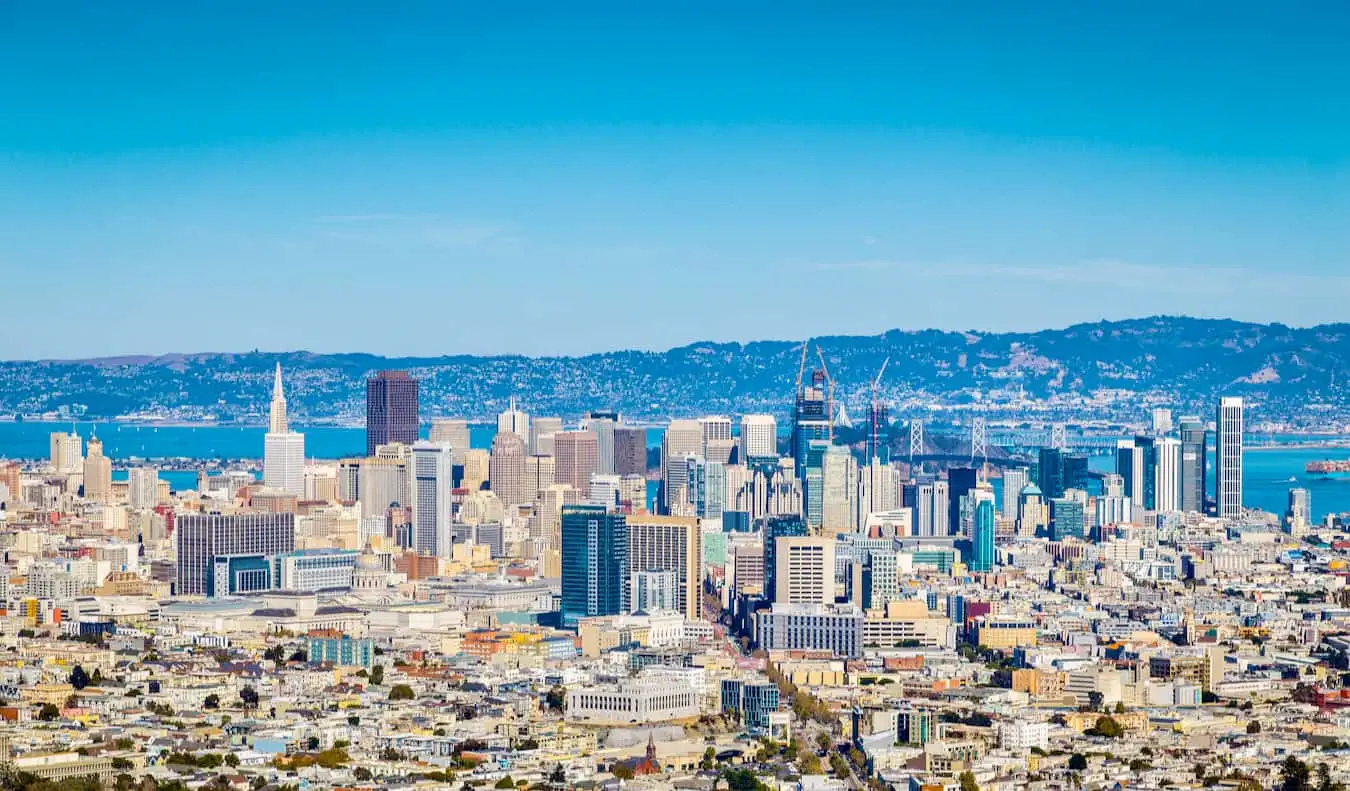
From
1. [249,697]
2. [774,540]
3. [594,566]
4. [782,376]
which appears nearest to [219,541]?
[594,566]

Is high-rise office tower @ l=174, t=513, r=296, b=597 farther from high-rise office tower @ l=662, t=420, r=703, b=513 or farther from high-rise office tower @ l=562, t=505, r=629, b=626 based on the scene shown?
high-rise office tower @ l=662, t=420, r=703, b=513

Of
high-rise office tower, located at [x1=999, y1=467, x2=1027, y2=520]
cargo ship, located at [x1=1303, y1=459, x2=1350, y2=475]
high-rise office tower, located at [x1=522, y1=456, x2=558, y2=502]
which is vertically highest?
high-rise office tower, located at [x1=522, y1=456, x2=558, y2=502]

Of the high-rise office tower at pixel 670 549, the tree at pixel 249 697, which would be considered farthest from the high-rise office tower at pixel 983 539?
the tree at pixel 249 697

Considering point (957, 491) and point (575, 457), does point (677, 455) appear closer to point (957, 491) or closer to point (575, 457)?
point (575, 457)

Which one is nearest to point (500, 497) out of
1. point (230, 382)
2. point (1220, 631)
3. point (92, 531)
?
point (92, 531)

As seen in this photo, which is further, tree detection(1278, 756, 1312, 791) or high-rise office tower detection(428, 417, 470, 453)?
high-rise office tower detection(428, 417, 470, 453)

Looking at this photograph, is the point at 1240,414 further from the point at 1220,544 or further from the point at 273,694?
the point at 273,694

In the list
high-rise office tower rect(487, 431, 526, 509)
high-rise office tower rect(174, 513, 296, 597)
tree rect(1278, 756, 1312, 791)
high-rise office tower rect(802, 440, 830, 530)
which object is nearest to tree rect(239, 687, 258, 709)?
tree rect(1278, 756, 1312, 791)
